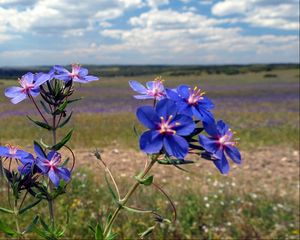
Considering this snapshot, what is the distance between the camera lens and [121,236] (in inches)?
167

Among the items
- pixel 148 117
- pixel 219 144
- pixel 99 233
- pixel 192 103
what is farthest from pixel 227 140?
pixel 99 233

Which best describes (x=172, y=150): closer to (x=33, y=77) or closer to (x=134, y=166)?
(x=33, y=77)

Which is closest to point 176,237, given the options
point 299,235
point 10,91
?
point 299,235

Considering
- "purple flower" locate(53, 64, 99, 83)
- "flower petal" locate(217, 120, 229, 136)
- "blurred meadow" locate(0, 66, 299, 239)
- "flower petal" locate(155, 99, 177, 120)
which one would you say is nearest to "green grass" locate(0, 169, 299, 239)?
"blurred meadow" locate(0, 66, 299, 239)

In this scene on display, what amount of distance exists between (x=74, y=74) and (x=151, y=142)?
50 centimetres

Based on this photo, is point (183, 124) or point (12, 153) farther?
point (12, 153)

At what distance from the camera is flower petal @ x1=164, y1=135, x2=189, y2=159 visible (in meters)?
1.21

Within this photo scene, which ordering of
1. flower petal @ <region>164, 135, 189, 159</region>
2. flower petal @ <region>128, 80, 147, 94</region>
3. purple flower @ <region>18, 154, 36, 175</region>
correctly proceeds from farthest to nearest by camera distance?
flower petal @ <region>128, 80, 147, 94</region> < purple flower @ <region>18, 154, 36, 175</region> < flower petal @ <region>164, 135, 189, 159</region>

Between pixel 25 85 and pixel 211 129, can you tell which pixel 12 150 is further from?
pixel 211 129

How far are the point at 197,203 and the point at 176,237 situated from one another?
86 cm

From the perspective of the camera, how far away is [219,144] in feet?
4.48

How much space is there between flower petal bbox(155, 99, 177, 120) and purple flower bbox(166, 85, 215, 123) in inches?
1.7

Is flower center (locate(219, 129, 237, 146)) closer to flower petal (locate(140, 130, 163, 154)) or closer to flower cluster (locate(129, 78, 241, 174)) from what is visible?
flower cluster (locate(129, 78, 241, 174))

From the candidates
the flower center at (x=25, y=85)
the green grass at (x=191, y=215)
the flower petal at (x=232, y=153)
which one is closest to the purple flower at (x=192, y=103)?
the flower petal at (x=232, y=153)
